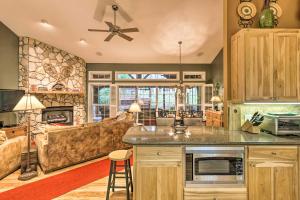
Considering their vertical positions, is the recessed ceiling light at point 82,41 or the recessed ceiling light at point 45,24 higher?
the recessed ceiling light at point 45,24

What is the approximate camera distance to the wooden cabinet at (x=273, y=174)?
227 cm

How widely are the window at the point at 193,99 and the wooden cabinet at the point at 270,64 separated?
6.91m

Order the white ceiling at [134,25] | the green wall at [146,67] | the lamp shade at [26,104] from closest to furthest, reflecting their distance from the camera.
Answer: the lamp shade at [26,104], the white ceiling at [134,25], the green wall at [146,67]

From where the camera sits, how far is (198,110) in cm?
949

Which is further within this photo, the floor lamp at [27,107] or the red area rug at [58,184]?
the floor lamp at [27,107]

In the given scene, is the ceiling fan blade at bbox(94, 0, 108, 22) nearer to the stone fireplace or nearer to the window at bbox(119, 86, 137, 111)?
the stone fireplace

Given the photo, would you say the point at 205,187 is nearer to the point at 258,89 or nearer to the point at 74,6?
the point at 258,89

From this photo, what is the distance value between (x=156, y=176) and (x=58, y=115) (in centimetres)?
680

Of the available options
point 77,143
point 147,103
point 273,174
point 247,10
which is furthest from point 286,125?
point 147,103

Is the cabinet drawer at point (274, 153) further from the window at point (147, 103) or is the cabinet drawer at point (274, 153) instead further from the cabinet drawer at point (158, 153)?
the window at point (147, 103)

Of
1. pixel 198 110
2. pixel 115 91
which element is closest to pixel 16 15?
pixel 115 91

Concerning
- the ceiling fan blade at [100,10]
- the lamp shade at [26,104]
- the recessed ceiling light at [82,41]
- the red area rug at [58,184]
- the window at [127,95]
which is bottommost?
the red area rug at [58,184]

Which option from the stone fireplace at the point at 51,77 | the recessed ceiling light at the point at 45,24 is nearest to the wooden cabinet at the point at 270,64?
the recessed ceiling light at the point at 45,24

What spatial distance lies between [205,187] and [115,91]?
293 inches
